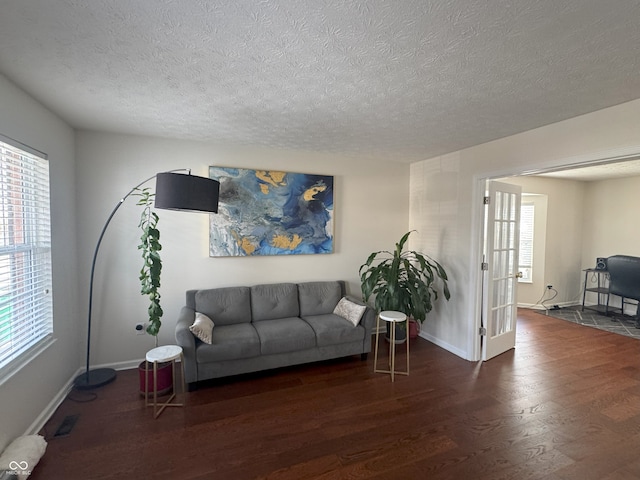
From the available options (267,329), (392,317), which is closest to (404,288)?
(392,317)

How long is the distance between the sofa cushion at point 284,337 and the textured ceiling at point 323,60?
6.53 ft

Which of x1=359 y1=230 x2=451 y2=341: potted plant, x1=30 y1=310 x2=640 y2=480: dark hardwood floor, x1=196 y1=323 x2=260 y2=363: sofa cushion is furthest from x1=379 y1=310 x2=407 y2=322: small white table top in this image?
x1=196 y1=323 x2=260 y2=363: sofa cushion

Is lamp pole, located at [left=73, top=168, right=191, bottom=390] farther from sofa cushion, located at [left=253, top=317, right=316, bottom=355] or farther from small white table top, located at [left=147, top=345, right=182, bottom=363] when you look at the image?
sofa cushion, located at [left=253, top=317, right=316, bottom=355]

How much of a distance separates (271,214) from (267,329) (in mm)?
1333

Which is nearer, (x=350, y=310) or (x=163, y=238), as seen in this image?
(x=163, y=238)

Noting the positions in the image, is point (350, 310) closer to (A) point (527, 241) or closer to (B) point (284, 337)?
(B) point (284, 337)

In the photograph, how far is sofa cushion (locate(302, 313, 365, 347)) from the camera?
10.2ft

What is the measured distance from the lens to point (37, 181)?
2285 millimetres

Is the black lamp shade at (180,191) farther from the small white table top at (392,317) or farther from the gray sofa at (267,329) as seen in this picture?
the small white table top at (392,317)

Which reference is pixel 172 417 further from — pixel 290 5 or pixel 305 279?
pixel 290 5

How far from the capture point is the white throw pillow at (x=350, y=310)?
3275mm

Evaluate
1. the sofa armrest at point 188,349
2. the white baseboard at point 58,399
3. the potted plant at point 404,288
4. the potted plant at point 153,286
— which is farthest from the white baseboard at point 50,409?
the potted plant at point 404,288

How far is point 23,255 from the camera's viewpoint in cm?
213

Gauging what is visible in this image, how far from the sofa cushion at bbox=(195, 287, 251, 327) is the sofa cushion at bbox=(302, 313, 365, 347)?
696 mm
